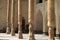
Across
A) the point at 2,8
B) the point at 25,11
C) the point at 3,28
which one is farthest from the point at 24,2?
the point at 3,28

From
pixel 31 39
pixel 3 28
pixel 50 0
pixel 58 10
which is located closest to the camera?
pixel 50 0

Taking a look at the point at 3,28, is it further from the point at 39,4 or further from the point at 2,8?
the point at 39,4

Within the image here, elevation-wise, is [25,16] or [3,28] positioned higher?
[25,16]

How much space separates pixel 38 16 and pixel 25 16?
3.50 metres

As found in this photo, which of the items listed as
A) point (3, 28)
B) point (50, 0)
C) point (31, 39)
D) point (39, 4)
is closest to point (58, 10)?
point (39, 4)

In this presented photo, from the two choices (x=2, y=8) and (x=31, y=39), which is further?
(x=2, y=8)

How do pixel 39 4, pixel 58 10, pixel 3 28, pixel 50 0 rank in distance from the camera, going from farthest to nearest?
pixel 3 28 < pixel 39 4 < pixel 58 10 < pixel 50 0

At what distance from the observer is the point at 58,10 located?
1994 centimetres

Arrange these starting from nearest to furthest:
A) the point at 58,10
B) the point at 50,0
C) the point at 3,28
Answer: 1. the point at 50,0
2. the point at 58,10
3. the point at 3,28

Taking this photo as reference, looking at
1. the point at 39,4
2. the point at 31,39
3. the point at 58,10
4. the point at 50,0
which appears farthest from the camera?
the point at 39,4

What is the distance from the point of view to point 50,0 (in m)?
10.4

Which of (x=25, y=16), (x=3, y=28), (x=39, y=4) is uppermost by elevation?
(x=39, y=4)

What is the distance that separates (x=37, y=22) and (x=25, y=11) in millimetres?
3891

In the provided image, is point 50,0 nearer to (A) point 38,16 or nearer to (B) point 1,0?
(A) point 38,16
